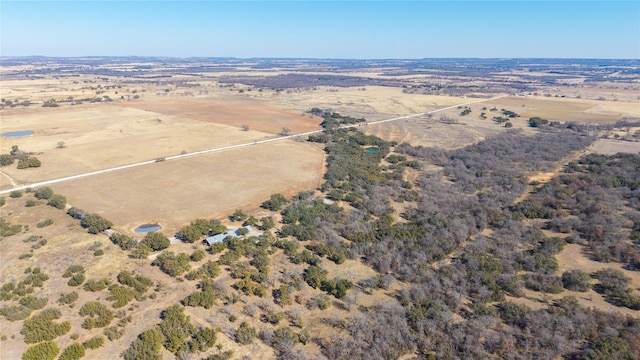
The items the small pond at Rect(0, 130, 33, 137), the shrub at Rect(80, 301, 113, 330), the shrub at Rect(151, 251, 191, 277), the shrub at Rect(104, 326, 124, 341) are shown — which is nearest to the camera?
the shrub at Rect(104, 326, 124, 341)

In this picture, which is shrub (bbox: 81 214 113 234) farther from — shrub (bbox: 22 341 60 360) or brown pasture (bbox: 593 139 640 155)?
brown pasture (bbox: 593 139 640 155)

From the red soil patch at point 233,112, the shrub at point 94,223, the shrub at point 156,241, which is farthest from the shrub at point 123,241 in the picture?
the red soil patch at point 233,112

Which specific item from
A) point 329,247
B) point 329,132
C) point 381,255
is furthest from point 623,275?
point 329,132

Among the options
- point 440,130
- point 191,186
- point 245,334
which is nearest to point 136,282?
point 245,334

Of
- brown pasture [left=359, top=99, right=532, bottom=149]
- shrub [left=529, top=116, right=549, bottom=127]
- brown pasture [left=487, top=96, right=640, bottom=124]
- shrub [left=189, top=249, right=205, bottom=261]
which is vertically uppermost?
brown pasture [left=487, top=96, right=640, bottom=124]

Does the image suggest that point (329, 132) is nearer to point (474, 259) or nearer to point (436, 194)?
point (436, 194)

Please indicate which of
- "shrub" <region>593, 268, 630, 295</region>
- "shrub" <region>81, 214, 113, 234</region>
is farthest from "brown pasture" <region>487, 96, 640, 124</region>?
"shrub" <region>81, 214, 113, 234</region>

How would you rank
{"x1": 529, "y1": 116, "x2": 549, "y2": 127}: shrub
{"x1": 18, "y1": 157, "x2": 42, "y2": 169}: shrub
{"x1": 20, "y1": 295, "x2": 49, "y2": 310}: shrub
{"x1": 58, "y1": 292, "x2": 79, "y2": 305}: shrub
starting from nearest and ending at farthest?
{"x1": 20, "y1": 295, "x2": 49, "y2": 310}: shrub
{"x1": 58, "y1": 292, "x2": 79, "y2": 305}: shrub
{"x1": 18, "y1": 157, "x2": 42, "y2": 169}: shrub
{"x1": 529, "y1": 116, "x2": 549, "y2": 127}: shrub

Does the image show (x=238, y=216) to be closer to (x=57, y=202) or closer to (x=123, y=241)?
(x=123, y=241)
